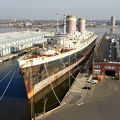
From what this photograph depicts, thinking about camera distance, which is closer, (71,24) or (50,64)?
(50,64)

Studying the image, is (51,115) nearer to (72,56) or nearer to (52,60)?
(52,60)

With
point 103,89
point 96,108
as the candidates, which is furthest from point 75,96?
point 103,89

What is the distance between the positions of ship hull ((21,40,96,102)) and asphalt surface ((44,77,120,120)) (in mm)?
6126

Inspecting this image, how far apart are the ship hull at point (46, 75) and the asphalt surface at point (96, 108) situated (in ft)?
20.1

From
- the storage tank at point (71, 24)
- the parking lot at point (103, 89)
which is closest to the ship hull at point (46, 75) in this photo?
the parking lot at point (103, 89)

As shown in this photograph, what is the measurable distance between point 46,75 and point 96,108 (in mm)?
10683

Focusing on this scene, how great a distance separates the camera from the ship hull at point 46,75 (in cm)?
3017

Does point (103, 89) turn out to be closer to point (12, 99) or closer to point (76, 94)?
point (76, 94)

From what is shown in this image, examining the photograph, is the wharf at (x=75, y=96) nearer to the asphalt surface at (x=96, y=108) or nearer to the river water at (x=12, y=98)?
the asphalt surface at (x=96, y=108)

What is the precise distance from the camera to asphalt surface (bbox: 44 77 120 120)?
23.6 meters

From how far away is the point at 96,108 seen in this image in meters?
25.7

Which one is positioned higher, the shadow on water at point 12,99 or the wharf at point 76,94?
the wharf at point 76,94

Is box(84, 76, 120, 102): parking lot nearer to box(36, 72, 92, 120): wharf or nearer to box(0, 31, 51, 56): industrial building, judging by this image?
box(36, 72, 92, 120): wharf

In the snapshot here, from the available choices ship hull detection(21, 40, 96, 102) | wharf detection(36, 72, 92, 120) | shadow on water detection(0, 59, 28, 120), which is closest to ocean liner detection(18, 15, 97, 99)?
ship hull detection(21, 40, 96, 102)
